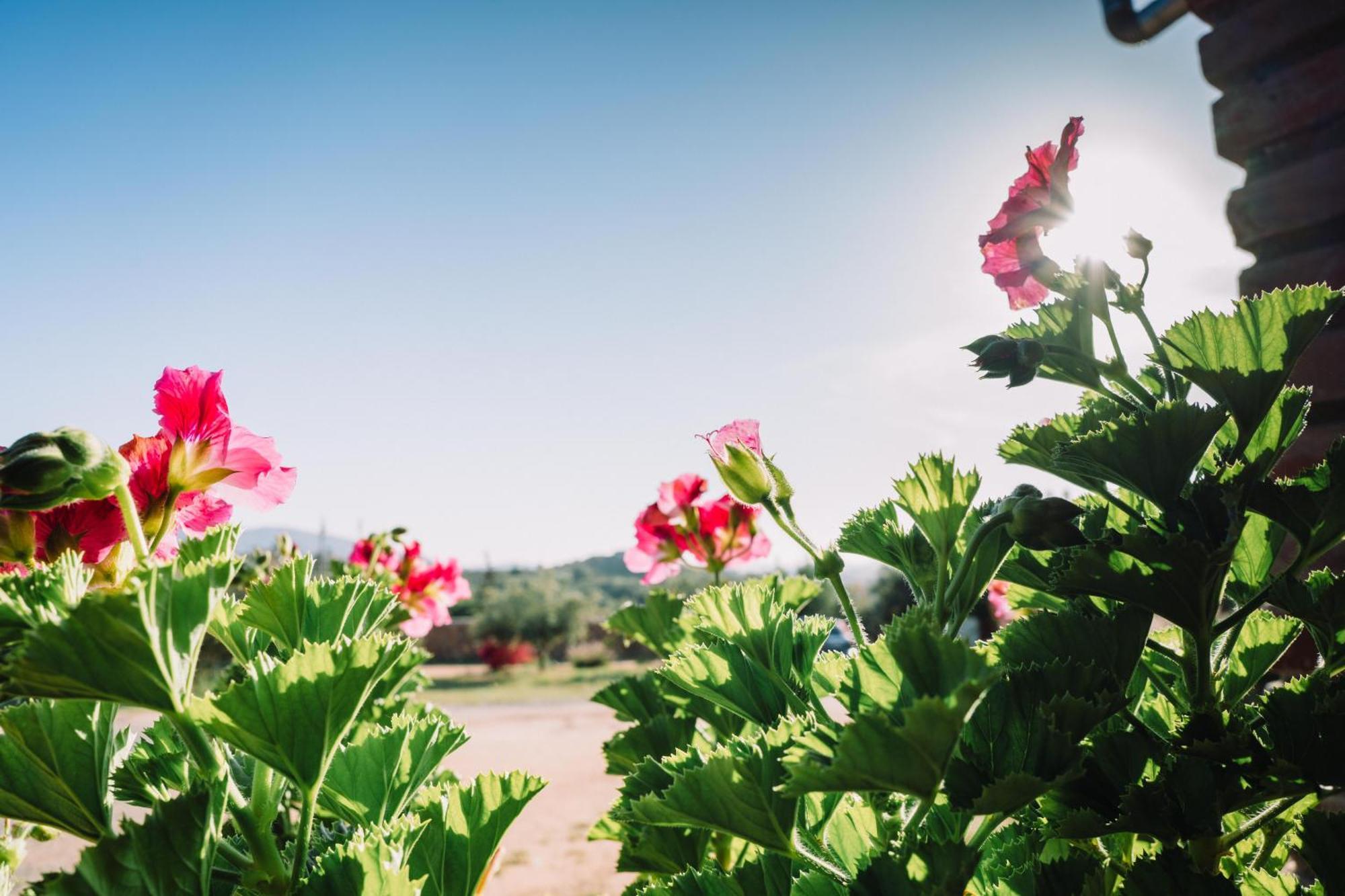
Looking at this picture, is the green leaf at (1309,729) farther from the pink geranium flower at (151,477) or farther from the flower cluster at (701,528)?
the flower cluster at (701,528)

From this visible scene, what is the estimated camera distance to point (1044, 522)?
0.47 metres

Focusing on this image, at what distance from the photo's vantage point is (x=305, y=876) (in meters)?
0.45

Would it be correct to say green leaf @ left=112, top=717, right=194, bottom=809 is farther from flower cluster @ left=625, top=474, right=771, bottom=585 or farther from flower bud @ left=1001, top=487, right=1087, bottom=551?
flower cluster @ left=625, top=474, right=771, bottom=585

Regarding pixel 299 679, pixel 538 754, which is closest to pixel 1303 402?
pixel 299 679

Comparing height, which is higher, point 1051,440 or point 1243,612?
point 1051,440

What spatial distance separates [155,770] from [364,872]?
0.23 m

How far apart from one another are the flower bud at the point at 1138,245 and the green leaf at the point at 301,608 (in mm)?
616

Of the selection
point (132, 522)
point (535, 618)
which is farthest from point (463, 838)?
point (535, 618)

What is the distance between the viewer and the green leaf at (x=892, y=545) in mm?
595

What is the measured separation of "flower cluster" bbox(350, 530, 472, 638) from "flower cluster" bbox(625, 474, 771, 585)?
0.74 meters

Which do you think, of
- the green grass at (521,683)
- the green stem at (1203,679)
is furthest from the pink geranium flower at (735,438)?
the green grass at (521,683)

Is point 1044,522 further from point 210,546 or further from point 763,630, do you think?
point 210,546

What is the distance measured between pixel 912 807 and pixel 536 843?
417 cm

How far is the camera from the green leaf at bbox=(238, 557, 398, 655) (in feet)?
1.67
